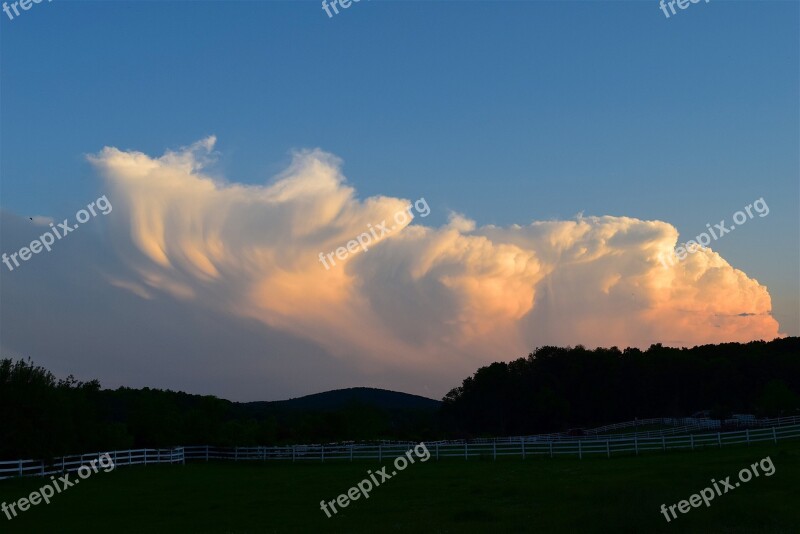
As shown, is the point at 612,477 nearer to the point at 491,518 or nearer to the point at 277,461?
the point at 491,518

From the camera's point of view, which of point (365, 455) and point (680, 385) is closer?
point (365, 455)

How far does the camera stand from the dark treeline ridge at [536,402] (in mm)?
61875

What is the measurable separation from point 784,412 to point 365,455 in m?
74.7

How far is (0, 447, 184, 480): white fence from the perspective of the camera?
39.0 metres

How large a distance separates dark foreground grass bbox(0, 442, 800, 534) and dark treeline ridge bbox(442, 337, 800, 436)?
9716cm

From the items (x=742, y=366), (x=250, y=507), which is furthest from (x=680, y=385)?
(x=250, y=507)

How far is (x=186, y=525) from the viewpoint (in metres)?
23.4
